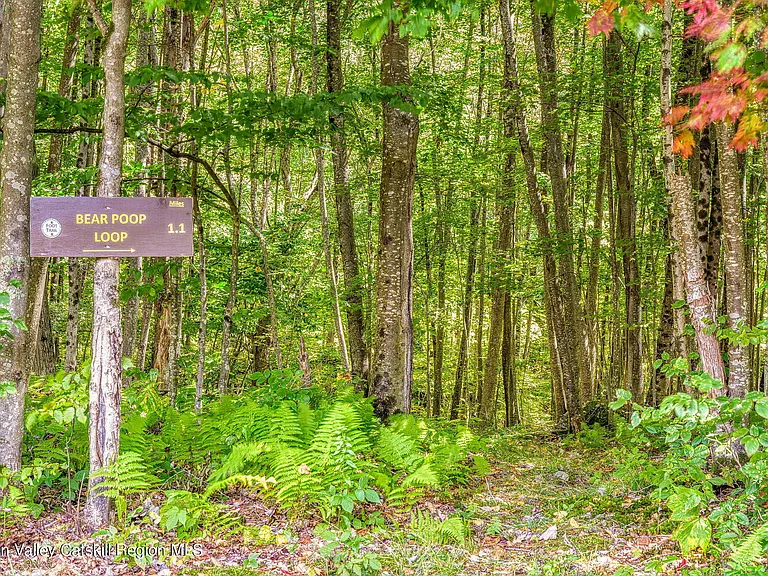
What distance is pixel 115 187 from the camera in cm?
466

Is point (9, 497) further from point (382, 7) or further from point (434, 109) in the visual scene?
point (434, 109)

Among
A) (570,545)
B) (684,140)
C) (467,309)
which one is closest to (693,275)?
(684,140)

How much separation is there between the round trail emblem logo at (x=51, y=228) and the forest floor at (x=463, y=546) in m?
2.20

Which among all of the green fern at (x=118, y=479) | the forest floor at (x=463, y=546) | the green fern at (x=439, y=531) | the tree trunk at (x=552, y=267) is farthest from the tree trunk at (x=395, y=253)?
the tree trunk at (x=552, y=267)

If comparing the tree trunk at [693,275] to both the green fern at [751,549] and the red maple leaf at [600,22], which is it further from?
the red maple leaf at [600,22]

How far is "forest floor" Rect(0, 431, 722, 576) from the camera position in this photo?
4.12 meters

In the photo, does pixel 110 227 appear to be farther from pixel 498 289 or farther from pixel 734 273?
pixel 498 289

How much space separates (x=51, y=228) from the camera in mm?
4453

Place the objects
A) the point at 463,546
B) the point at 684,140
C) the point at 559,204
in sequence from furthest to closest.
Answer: the point at 559,204 → the point at 463,546 → the point at 684,140

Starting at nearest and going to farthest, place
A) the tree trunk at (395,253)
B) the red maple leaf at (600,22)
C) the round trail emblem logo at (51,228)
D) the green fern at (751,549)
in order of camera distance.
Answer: the green fern at (751,549) < the red maple leaf at (600,22) < the round trail emblem logo at (51,228) < the tree trunk at (395,253)

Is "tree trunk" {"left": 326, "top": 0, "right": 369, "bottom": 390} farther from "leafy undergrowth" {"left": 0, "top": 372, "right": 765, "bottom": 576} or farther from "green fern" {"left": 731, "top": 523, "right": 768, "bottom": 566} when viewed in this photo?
"green fern" {"left": 731, "top": 523, "right": 768, "bottom": 566}

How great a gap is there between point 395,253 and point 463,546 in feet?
11.4

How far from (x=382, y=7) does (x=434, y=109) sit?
5.65 metres

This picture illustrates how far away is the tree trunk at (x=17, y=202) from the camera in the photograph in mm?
4777
